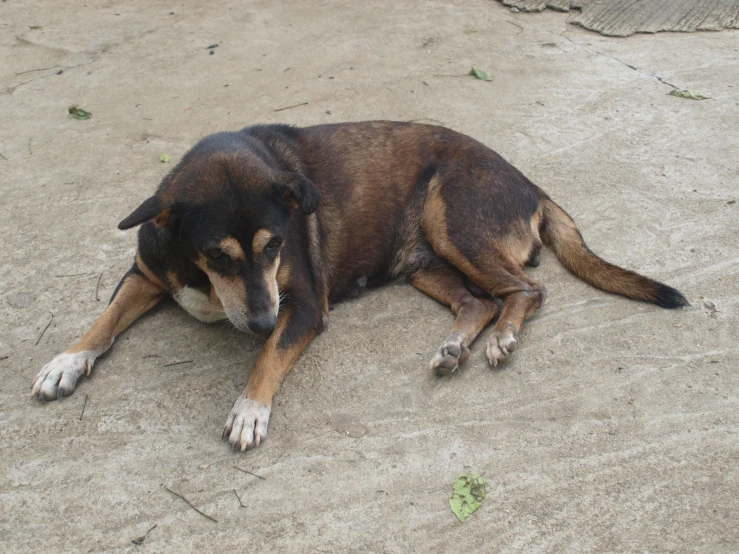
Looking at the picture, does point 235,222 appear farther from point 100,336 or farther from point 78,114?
point 78,114

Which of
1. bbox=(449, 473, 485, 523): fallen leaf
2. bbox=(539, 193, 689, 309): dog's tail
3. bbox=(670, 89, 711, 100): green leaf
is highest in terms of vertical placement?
bbox=(670, 89, 711, 100): green leaf

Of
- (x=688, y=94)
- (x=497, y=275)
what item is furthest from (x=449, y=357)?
(x=688, y=94)

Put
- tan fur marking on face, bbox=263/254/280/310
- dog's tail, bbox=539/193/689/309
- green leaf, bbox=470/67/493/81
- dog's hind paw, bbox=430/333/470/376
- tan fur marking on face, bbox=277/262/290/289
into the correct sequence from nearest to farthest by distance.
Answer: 1. tan fur marking on face, bbox=263/254/280/310
2. dog's hind paw, bbox=430/333/470/376
3. tan fur marking on face, bbox=277/262/290/289
4. dog's tail, bbox=539/193/689/309
5. green leaf, bbox=470/67/493/81

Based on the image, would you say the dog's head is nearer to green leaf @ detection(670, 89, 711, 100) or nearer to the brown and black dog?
the brown and black dog

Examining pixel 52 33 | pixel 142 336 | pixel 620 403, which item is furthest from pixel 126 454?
pixel 52 33

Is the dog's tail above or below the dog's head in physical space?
below

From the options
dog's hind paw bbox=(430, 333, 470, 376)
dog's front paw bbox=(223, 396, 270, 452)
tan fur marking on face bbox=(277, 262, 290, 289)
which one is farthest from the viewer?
tan fur marking on face bbox=(277, 262, 290, 289)

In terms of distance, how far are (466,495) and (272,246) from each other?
5.25 ft

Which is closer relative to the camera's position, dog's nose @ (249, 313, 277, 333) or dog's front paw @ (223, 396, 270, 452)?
dog's front paw @ (223, 396, 270, 452)

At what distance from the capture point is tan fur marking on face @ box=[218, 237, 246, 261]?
345 centimetres

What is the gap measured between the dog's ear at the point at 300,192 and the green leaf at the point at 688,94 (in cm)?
473

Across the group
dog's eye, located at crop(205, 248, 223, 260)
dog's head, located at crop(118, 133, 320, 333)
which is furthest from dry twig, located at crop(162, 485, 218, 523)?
dog's eye, located at crop(205, 248, 223, 260)

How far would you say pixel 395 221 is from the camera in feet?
15.4

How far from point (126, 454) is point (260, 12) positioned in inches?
276
